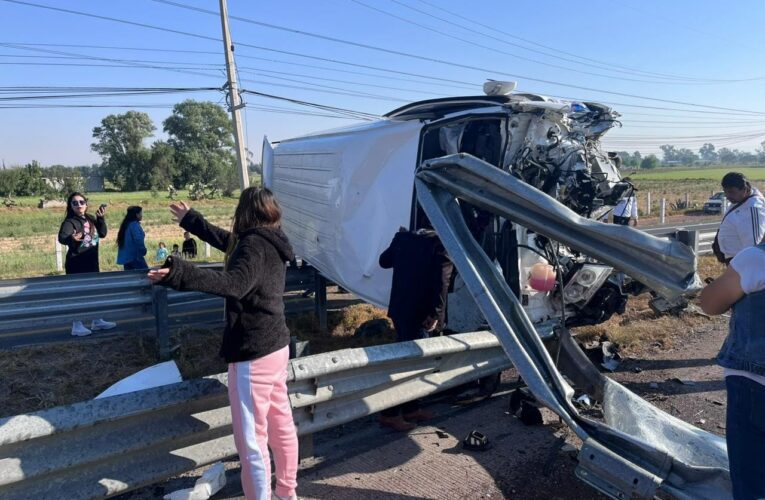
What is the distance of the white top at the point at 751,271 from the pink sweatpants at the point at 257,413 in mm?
2112

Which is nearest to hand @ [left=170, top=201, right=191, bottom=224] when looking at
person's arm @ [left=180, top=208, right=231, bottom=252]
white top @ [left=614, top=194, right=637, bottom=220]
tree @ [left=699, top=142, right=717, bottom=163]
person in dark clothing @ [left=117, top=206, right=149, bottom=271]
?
person's arm @ [left=180, top=208, right=231, bottom=252]

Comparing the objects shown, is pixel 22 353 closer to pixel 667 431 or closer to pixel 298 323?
pixel 298 323

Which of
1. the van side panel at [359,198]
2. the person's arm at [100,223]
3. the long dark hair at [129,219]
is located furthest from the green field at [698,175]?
the person's arm at [100,223]

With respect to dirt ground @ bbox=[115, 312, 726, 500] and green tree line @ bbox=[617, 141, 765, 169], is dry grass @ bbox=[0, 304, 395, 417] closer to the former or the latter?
dirt ground @ bbox=[115, 312, 726, 500]

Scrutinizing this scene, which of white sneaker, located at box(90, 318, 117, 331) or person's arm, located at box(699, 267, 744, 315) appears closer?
person's arm, located at box(699, 267, 744, 315)

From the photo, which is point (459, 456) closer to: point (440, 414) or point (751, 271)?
point (440, 414)

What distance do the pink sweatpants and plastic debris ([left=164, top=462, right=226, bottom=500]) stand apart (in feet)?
1.06

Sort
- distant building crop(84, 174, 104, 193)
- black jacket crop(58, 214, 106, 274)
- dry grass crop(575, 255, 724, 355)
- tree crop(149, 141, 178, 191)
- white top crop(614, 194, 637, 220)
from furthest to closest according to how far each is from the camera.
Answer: distant building crop(84, 174, 104, 193) < tree crop(149, 141, 178, 191) < black jacket crop(58, 214, 106, 274) < dry grass crop(575, 255, 724, 355) < white top crop(614, 194, 637, 220)

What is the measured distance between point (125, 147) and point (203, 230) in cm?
7774

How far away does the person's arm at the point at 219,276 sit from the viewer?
95.4 inches

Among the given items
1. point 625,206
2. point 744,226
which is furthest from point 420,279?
point 625,206

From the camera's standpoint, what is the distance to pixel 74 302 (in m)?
5.25

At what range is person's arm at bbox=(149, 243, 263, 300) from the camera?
242 centimetres

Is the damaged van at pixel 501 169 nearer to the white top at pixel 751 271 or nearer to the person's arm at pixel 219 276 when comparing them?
the white top at pixel 751 271
